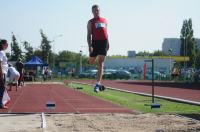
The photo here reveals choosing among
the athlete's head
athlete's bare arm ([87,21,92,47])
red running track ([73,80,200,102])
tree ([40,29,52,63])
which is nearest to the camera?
the athlete's head

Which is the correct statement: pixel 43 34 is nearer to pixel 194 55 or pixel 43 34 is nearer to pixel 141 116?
pixel 194 55

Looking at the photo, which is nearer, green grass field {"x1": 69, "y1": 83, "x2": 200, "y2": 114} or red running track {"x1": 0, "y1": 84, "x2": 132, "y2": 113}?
red running track {"x1": 0, "y1": 84, "x2": 132, "y2": 113}

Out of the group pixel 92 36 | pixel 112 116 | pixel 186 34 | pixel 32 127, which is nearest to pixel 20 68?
pixel 112 116

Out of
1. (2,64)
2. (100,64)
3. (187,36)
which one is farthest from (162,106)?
(187,36)

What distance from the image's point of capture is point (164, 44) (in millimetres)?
154500

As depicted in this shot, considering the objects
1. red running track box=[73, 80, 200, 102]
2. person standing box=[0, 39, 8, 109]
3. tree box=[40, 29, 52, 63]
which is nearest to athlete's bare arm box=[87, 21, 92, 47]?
person standing box=[0, 39, 8, 109]

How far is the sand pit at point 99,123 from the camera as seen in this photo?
424 inches

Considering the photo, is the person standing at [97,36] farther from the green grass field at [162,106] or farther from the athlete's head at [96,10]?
the green grass field at [162,106]

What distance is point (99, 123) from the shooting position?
463 inches

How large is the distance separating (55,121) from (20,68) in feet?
58.3

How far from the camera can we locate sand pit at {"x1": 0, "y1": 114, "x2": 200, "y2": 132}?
10766 millimetres

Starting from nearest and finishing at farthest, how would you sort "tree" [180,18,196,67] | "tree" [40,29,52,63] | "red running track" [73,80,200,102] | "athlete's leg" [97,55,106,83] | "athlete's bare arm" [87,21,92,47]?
"athlete's bare arm" [87,21,92,47], "athlete's leg" [97,55,106,83], "red running track" [73,80,200,102], "tree" [40,29,52,63], "tree" [180,18,196,67]

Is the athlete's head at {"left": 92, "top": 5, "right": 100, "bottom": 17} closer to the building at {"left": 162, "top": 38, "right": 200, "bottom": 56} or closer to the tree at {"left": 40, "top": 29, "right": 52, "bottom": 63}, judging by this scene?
the tree at {"left": 40, "top": 29, "right": 52, "bottom": 63}

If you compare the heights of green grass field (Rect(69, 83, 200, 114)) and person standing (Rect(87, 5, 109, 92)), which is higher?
person standing (Rect(87, 5, 109, 92))
